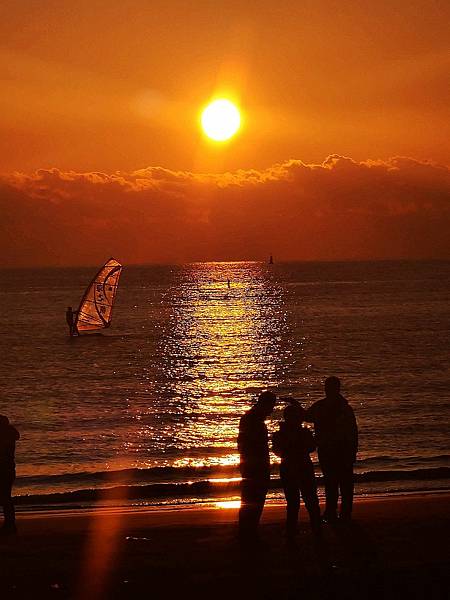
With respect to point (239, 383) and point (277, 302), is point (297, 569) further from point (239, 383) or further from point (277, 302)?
point (277, 302)

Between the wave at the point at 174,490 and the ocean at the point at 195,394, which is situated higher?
the ocean at the point at 195,394

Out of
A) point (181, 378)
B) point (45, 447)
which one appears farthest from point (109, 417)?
point (181, 378)

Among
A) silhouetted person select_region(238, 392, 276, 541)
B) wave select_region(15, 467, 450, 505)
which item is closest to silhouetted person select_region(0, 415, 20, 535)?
silhouetted person select_region(238, 392, 276, 541)

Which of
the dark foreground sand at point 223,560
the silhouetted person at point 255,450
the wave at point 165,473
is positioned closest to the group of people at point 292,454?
the silhouetted person at point 255,450

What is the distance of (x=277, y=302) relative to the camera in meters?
139

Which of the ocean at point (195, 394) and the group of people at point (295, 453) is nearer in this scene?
the group of people at point (295, 453)

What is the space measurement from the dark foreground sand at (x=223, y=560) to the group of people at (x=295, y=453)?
1.31ft

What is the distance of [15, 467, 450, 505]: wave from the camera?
17.6 m

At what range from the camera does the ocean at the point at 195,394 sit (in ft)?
70.0

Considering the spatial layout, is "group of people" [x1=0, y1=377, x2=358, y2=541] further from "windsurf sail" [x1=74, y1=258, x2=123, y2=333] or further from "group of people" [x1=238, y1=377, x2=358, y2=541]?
"windsurf sail" [x1=74, y1=258, x2=123, y2=333]

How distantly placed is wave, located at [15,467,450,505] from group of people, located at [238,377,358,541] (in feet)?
23.3

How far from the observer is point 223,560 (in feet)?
32.4

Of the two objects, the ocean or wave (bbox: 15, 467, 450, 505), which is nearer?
wave (bbox: 15, 467, 450, 505)

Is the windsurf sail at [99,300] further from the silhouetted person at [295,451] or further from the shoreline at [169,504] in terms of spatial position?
the silhouetted person at [295,451]
